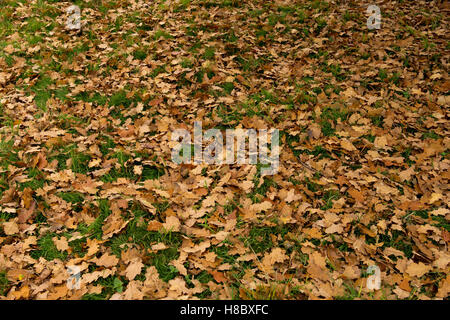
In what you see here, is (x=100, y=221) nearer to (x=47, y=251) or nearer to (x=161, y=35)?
(x=47, y=251)

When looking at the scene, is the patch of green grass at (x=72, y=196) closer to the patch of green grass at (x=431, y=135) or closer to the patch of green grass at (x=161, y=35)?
the patch of green grass at (x=161, y=35)

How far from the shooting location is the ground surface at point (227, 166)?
2.42 m

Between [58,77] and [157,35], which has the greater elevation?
[157,35]

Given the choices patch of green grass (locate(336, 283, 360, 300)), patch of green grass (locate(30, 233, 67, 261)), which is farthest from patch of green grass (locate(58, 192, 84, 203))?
patch of green grass (locate(336, 283, 360, 300))

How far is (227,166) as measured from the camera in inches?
128

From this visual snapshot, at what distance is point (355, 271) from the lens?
2361 millimetres

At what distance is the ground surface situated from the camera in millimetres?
2424

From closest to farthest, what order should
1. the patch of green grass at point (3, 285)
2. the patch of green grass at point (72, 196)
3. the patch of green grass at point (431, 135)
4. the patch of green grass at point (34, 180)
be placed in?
the patch of green grass at point (3, 285) → the patch of green grass at point (72, 196) → the patch of green grass at point (34, 180) → the patch of green grass at point (431, 135)

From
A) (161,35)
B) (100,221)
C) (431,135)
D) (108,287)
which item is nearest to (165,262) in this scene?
(108,287)

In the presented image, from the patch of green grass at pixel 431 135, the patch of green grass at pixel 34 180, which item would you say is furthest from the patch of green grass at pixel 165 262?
the patch of green grass at pixel 431 135
